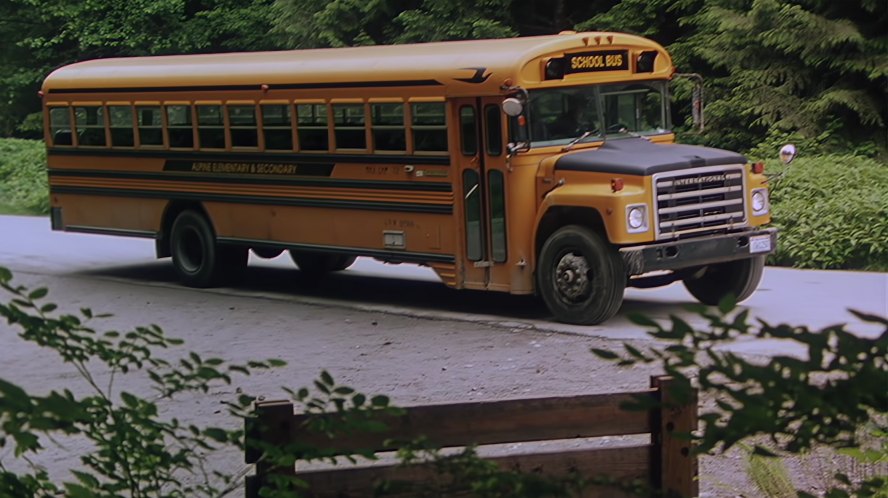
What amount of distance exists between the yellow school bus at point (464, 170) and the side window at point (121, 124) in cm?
30

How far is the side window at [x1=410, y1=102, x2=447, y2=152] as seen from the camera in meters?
12.4

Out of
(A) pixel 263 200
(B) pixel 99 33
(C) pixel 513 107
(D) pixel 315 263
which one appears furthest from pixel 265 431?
(B) pixel 99 33

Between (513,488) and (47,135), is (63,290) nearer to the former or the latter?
(47,135)

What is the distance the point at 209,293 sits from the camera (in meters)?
14.7

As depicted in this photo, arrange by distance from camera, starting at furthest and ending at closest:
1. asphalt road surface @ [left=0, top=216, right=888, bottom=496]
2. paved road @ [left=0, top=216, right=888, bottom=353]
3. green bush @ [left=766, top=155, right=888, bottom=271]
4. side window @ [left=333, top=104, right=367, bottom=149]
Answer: green bush @ [left=766, top=155, right=888, bottom=271] → side window @ [left=333, top=104, right=367, bottom=149] → paved road @ [left=0, top=216, right=888, bottom=353] → asphalt road surface @ [left=0, top=216, right=888, bottom=496]

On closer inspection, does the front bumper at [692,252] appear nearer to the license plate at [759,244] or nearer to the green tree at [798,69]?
the license plate at [759,244]

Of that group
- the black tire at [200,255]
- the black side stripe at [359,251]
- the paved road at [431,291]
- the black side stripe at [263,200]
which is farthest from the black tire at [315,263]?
the black side stripe at [263,200]

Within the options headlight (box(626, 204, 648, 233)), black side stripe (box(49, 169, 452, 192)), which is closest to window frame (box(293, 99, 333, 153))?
black side stripe (box(49, 169, 452, 192))

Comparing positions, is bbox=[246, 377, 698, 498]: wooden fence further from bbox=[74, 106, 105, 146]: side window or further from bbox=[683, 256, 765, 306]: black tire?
bbox=[74, 106, 105, 146]: side window

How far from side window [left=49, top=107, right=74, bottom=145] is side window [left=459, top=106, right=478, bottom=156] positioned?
237 inches

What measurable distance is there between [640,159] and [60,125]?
7.75 metres

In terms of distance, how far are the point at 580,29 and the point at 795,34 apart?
3964 millimetres

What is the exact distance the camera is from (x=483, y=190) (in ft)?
39.8

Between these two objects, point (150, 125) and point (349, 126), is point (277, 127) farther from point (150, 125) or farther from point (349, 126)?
point (150, 125)
